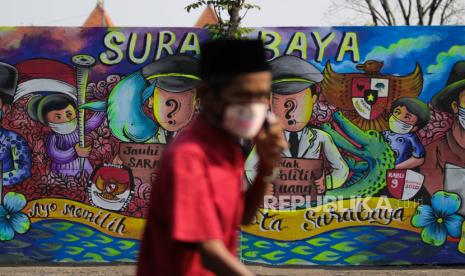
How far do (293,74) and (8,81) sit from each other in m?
3.33

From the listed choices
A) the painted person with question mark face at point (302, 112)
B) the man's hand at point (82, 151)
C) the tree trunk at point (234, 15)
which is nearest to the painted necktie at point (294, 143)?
the painted person with question mark face at point (302, 112)

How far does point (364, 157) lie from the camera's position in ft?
28.6

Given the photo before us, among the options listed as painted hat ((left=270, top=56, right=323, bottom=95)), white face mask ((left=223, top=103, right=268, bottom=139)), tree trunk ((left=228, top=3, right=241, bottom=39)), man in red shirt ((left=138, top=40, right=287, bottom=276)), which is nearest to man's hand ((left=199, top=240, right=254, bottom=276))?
man in red shirt ((left=138, top=40, right=287, bottom=276))

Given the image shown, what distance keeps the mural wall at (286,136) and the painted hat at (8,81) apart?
0.05ft

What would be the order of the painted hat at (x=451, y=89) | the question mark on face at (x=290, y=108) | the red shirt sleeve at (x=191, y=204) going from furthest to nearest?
the question mark on face at (x=290, y=108), the painted hat at (x=451, y=89), the red shirt sleeve at (x=191, y=204)

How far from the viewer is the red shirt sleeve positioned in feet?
7.76

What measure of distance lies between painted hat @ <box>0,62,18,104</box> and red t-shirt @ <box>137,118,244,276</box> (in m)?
6.65

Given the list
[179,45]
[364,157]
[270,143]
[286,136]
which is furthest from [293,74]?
[270,143]

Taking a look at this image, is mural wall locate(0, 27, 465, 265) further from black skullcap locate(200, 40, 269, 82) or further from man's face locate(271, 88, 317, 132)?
black skullcap locate(200, 40, 269, 82)

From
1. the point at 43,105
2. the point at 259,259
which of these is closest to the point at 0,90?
the point at 43,105

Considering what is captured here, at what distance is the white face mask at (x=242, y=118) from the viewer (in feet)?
8.46

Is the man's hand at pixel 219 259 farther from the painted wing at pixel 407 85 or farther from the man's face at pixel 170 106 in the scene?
the painted wing at pixel 407 85

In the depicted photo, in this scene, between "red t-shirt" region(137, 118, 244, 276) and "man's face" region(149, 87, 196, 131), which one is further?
"man's face" region(149, 87, 196, 131)

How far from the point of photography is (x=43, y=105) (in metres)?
8.85
